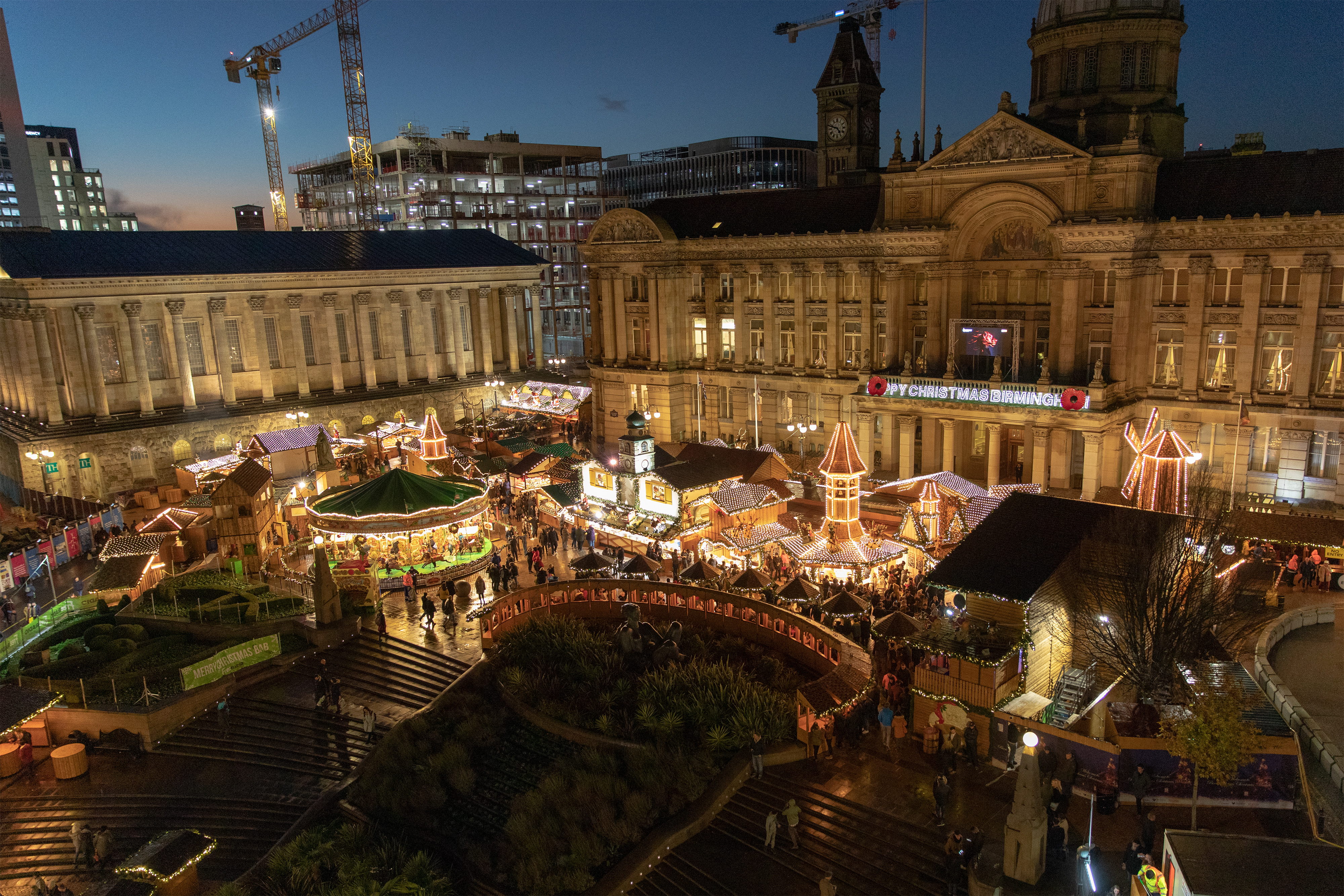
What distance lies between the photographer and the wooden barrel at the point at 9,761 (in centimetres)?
2811

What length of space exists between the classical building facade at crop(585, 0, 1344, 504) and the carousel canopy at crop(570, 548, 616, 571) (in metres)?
21.6

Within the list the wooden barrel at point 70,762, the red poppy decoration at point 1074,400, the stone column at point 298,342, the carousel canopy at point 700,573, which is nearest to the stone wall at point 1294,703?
the red poppy decoration at point 1074,400

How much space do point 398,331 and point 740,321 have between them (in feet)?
95.5

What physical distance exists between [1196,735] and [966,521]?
16.8 m

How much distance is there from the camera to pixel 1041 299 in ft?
159

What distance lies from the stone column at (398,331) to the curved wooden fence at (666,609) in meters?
40.6

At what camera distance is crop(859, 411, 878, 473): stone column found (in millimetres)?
52000

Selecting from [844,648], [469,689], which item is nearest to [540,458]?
[469,689]

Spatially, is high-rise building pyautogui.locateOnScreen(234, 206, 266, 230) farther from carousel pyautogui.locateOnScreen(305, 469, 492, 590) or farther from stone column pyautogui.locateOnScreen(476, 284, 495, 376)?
carousel pyautogui.locateOnScreen(305, 469, 492, 590)

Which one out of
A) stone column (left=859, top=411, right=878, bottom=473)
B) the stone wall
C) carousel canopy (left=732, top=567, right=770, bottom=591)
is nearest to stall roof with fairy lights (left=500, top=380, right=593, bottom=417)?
stone column (left=859, top=411, right=878, bottom=473)

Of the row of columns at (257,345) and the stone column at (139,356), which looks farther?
the stone column at (139,356)

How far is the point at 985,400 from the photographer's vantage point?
151 ft

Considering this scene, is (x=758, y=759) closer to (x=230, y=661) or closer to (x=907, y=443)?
(x=230, y=661)

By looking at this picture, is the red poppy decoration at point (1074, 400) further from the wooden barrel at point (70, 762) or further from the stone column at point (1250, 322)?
the wooden barrel at point (70, 762)
